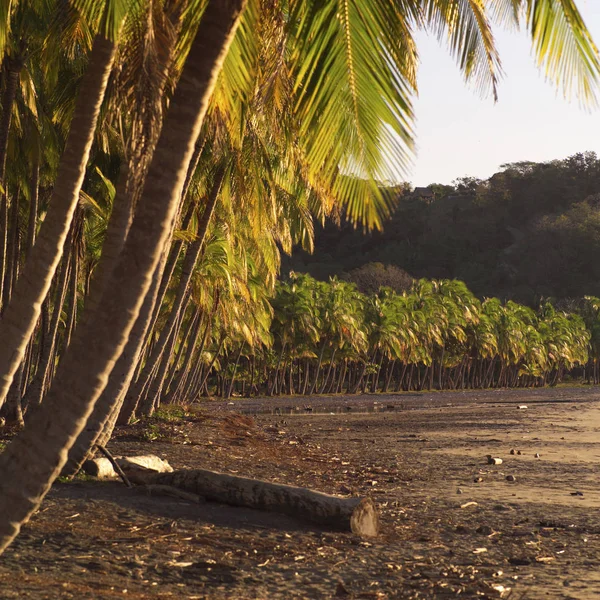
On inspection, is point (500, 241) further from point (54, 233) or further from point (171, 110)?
point (171, 110)

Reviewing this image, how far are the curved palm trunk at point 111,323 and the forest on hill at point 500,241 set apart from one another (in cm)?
9848

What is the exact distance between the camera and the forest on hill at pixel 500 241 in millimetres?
116188

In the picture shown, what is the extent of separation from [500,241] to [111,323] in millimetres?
129016

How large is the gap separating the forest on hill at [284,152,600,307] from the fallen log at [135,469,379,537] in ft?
308

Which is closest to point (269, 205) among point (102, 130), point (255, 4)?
point (102, 130)

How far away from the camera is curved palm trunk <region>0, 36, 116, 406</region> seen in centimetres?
680

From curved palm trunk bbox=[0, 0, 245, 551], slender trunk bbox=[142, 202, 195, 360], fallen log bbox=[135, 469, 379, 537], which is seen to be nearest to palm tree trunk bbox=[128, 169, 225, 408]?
slender trunk bbox=[142, 202, 195, 360]

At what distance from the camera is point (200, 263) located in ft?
91.3

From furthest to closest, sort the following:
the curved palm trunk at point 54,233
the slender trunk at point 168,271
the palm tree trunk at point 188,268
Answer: the palm tree trunk at point 188,268 → the slender trunk at point 168,271 → the curved palm trunk at point 54,233

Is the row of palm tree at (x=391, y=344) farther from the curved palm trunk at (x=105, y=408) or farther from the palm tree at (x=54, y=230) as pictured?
the palm tree at (x=54, y=230)

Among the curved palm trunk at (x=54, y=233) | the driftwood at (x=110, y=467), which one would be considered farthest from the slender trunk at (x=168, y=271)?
the curved palm trunk at (x=54, y=233)

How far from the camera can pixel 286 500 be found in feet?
30.7

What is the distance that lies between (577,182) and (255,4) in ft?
460

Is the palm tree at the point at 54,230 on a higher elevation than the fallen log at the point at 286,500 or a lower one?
higher
